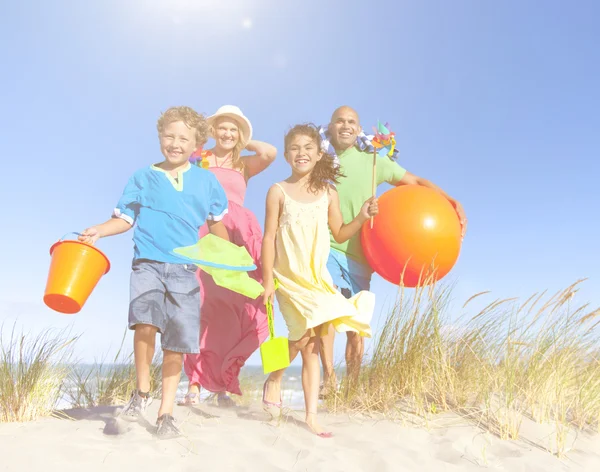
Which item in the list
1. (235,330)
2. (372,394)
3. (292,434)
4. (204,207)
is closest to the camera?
(292,434)

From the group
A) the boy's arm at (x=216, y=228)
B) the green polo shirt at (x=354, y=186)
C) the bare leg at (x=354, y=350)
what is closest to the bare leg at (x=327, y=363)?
the bare leg at (x=354, y=350)

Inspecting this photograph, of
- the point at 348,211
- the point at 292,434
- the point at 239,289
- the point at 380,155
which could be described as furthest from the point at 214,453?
the point at 380,155

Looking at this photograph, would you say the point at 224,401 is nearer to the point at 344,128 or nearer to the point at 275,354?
the point at 275,354

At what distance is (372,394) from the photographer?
4.11m

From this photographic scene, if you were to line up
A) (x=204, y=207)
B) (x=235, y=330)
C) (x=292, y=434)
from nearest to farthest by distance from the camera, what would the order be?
(x=292, y=434)
(x=204, y=207)
(x=235, y=330)

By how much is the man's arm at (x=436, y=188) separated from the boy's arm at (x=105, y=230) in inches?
102

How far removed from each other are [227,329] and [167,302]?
1184mm

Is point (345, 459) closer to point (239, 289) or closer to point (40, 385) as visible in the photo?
point (239, 289)

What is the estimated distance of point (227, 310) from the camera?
4.64m

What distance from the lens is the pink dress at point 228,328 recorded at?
4.58 meters

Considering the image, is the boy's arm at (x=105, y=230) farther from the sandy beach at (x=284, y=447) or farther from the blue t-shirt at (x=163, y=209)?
the sandy beach at (x=284, y=447)

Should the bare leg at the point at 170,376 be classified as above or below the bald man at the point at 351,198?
below

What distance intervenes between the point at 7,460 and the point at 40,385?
1.45 m

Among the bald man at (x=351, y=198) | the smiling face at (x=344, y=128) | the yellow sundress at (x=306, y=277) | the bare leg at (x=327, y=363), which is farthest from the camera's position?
the smiling face at (x=344, y=128)
